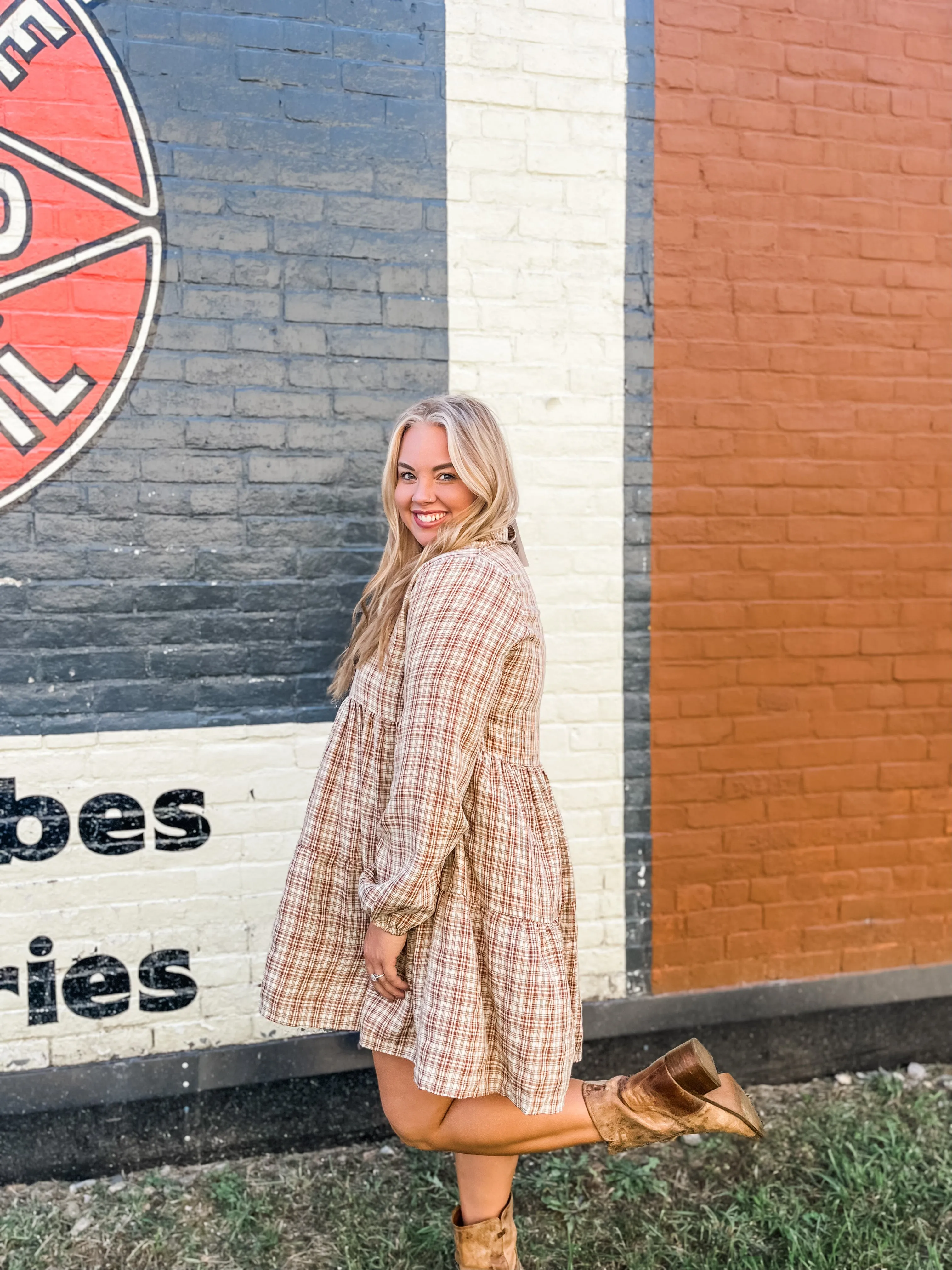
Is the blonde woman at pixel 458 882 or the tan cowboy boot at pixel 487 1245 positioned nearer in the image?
the blonde woman at pixel 458 882

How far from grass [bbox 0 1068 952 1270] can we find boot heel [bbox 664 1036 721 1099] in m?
0.66

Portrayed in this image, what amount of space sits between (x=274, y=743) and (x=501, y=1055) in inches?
49.3

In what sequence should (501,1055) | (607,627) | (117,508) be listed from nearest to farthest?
(501,1055) → (117,508) → (607,627)

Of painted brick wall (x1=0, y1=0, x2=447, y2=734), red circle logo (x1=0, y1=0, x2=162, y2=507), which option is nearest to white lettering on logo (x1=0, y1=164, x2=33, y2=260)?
red circle logo (x1=0, y1=0, x2=162, y2=507)

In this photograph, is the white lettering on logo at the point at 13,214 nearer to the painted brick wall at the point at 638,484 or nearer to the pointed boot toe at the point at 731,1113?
the painted brick wall at the point at 638,484

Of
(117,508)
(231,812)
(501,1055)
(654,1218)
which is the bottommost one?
(654,1218)

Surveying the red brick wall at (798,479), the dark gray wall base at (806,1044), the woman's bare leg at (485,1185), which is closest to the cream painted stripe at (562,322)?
the red brick wall at (798,479)

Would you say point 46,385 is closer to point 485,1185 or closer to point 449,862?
point 449,862

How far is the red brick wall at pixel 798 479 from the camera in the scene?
316 centimetres

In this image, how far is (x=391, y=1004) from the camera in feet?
6.84

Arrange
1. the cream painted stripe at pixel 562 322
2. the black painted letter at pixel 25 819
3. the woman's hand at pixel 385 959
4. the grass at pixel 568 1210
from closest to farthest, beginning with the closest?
1. the woman's hand at pixel 385 959
2. the grass at pixel 568 1210
3. the black painted letter at pixel 25 819
4. the cream painted stripe at pixel 562 322

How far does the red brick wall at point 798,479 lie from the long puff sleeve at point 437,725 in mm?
1373

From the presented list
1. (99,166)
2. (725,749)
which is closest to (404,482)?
(99,166)

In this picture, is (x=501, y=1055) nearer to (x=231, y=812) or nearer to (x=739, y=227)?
(x=231, y=812)
